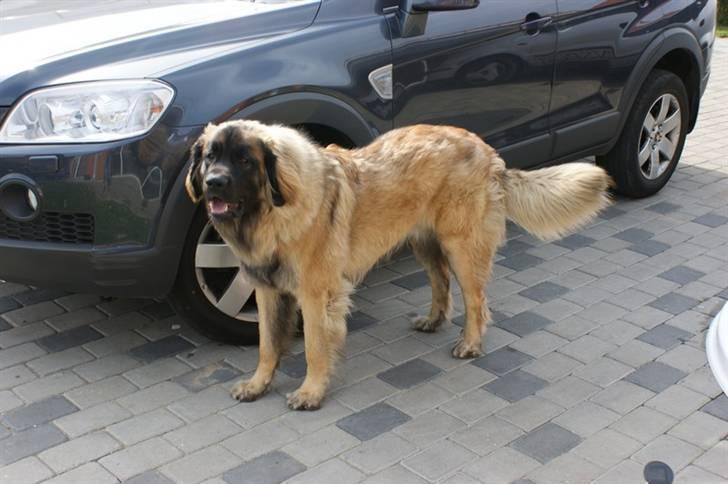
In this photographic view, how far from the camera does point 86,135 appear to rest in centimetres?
372

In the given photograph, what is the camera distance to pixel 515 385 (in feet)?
13.4

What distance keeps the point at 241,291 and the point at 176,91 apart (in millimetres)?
1022

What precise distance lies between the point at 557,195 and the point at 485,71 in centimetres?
103

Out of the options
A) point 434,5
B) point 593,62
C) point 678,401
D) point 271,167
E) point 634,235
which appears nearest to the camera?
point 271,167

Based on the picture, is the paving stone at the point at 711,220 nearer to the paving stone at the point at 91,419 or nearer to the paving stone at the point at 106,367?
the paving stone at the point at 106,367

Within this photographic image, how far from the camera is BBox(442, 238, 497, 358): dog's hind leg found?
424 centimetres

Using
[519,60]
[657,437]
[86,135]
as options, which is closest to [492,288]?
[519,60]

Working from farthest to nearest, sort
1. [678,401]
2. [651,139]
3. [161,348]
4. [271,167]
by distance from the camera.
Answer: [651,139] → [161,348] → [678,401] → [271,167]

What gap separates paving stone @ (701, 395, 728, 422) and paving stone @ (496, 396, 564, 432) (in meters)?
0.63

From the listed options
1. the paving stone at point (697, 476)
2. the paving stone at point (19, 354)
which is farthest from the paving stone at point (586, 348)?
the paving stone at point (19, 354)

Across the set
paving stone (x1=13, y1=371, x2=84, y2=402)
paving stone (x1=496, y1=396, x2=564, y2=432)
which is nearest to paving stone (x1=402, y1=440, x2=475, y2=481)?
paving stone (x1=496, y1=396, x2=564, y2=432)

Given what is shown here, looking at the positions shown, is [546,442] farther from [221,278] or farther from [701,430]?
[221,278]

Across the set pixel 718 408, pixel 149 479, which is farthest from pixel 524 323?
pixel 149 479

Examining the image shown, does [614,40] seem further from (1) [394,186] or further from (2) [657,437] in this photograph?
(2) [657,437]
